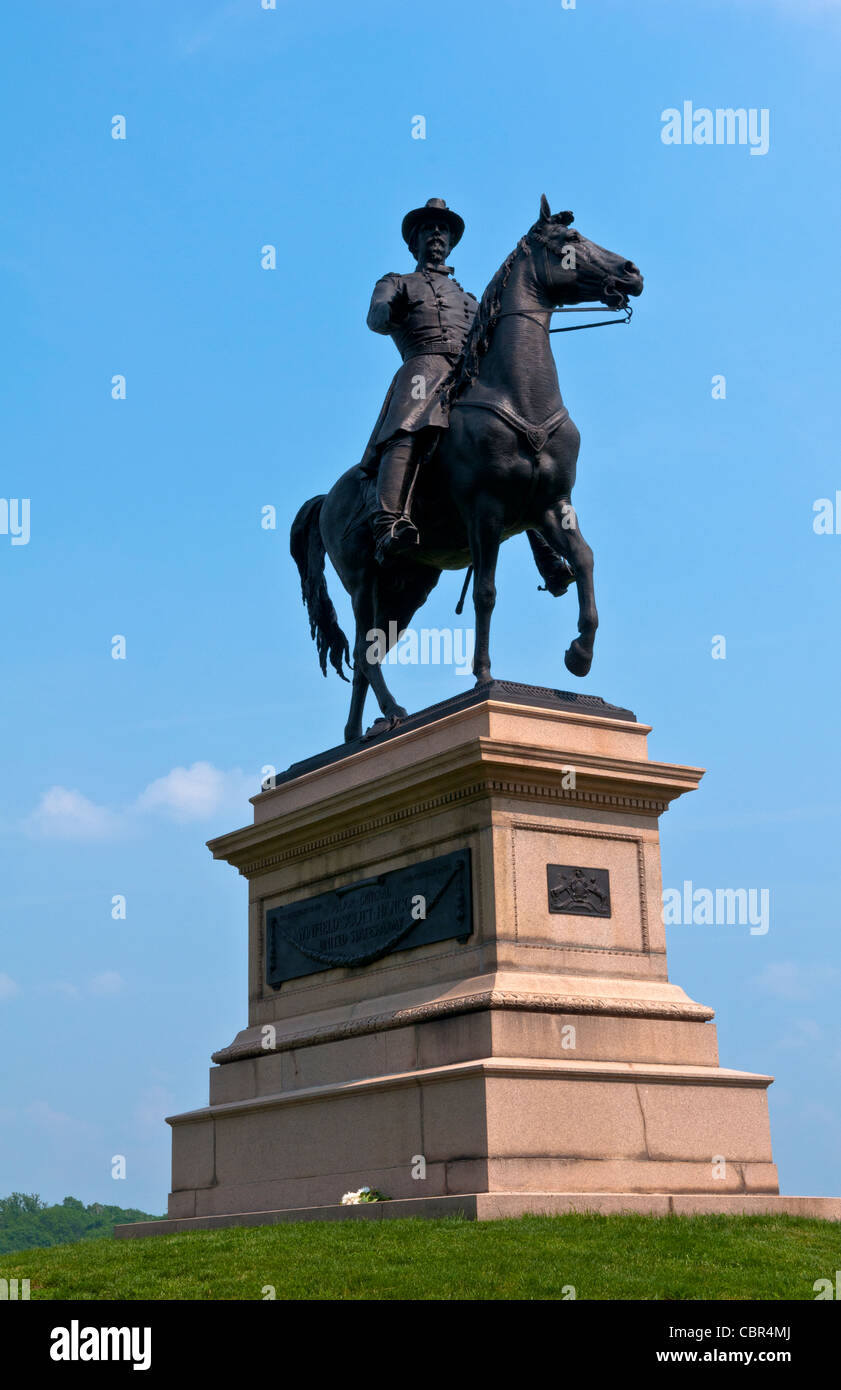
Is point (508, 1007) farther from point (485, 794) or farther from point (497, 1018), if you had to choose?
point (485, 794)

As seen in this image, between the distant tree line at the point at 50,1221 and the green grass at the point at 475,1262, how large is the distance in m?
30.8

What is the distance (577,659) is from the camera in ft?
49.0

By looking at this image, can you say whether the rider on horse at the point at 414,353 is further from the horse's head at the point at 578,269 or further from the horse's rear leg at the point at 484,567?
the horse's head at the point at 578,269

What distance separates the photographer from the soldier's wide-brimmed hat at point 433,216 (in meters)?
17.3

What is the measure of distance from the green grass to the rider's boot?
5960 mm

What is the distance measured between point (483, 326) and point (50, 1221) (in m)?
34.9

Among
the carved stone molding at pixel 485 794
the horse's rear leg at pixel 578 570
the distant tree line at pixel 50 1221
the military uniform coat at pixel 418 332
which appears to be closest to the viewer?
the carved stone molding at pixel 485 794

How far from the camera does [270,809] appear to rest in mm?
16969

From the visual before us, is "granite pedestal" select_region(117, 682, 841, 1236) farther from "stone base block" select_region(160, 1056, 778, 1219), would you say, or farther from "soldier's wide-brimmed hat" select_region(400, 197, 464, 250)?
"soldier's wide-brimmed hat" select_region(400, 197, 464, 250)

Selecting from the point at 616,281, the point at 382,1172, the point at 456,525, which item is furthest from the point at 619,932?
the point at 616,281

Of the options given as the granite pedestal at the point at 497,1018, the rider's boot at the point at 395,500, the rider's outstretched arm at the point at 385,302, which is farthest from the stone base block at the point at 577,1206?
the rider's outstretched arm at the point at 385,302

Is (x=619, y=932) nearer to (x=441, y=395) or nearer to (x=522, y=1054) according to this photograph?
(x=522, y=1054)

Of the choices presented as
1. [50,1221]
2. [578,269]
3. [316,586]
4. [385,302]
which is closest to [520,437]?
[578,269]

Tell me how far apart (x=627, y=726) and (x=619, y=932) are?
1777 millimetres
